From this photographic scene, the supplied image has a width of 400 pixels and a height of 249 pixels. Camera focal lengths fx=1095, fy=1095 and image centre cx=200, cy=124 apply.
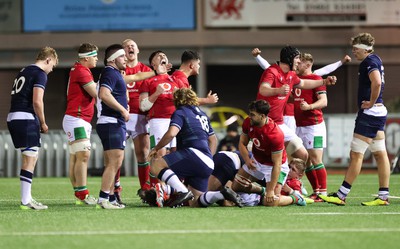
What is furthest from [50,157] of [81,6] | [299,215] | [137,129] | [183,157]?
[299,215]

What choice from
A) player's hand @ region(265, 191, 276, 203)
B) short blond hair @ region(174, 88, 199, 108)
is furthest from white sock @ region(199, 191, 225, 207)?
short blond hair @ region(174, 88, 199, 108)

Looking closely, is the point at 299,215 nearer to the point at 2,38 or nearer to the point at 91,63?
the point at 91,63

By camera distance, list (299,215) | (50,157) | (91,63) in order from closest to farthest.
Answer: (299,215) → (91,63) → (50,157)

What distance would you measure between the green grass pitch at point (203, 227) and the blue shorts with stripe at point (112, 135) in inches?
29.9

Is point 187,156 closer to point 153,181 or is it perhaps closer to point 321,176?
point 153,181

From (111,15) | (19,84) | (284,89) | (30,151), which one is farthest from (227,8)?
(30,151)

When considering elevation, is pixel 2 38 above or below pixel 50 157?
above

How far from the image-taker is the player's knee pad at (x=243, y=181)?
1324 centimetres

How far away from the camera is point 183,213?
11938 mm

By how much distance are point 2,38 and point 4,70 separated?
3.52ft

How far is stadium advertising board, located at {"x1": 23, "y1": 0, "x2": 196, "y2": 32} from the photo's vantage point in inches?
1177

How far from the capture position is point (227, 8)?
3014 cm

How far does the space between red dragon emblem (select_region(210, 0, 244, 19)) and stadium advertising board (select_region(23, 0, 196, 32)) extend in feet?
2.21

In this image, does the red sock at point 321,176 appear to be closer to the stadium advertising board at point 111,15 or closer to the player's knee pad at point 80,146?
the player's knee pad at point 80,146
